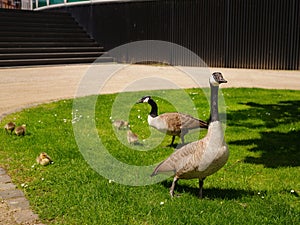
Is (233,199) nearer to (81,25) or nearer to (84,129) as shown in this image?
(84,129)

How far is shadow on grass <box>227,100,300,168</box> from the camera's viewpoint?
596cm

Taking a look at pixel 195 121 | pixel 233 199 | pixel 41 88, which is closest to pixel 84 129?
pixel 195 121

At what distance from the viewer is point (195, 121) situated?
6.25 meters

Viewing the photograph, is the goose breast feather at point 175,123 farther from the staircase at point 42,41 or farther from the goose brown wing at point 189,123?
the staircase at point 42,41

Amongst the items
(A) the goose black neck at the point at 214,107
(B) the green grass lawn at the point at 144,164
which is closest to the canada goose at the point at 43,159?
(B) the green grass lawn at the point at 144,164

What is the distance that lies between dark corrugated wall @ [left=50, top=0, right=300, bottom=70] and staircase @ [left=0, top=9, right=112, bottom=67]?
6.85ft

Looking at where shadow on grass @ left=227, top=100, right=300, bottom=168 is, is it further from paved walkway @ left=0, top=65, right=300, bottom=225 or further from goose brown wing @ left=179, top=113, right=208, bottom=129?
paved walkway @ left=0, top=65, right=300, bottom=225

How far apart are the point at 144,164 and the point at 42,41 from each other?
19757 mm

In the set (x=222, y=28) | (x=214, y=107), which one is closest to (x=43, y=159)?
(x=214, y=107)

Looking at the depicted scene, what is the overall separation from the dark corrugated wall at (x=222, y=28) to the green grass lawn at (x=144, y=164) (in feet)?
34.7

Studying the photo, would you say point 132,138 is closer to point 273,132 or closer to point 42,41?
point 273,132

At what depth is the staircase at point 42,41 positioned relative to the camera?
21.5m

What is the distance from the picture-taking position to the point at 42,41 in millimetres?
23719

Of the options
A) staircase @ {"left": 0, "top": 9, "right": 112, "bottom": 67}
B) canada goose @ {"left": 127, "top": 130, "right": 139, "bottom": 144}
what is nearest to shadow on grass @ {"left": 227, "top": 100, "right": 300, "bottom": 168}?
canada goose @ {"left": 127, "top": 130, "right": 139, "bottom": 144}
